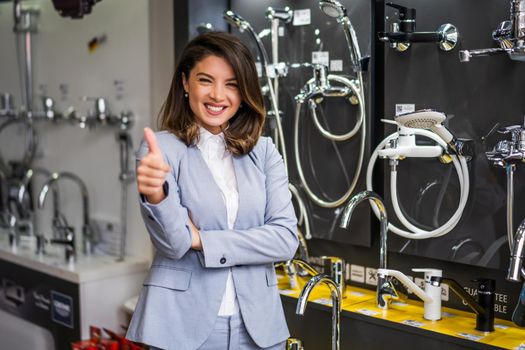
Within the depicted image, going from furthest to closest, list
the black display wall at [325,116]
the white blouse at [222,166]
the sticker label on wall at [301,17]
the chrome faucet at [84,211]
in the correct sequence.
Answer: the chrome faucet at [84,211] < the sticker label on wall at [301,17] < the black display wall at [325,116] < the white blouse at [222,166]

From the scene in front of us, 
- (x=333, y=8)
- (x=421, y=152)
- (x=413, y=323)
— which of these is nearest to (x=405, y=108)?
(x=421, y=152)

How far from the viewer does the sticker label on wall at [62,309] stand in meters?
3.11

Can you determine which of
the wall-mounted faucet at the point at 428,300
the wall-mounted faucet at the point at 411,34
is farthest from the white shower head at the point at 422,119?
the wall-mounted faucet at the point at 428,300

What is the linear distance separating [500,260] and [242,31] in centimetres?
134

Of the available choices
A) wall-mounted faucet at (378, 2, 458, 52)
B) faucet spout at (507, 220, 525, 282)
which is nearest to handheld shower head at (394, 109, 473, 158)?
wall-mounted faucet at (378, 2, 458, 52)

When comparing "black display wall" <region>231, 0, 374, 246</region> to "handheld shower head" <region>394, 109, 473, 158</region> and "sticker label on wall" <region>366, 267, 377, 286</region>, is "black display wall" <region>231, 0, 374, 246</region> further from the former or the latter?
"handheld shower head" <region>394, 109, 473, 158</region>

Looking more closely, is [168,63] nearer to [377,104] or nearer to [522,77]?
[377,104]

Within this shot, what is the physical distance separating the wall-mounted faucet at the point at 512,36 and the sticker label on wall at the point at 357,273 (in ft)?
2.88

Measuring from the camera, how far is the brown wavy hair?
1.70 meters

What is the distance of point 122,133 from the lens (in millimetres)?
3332

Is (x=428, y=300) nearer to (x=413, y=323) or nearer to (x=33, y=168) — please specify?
(x=413, y=323)

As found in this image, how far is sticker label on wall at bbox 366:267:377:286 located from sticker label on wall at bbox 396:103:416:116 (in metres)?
0.57

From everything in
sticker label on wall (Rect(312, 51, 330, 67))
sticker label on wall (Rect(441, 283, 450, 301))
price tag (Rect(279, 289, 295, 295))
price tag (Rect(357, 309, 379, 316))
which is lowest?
price tag (Rect(279, 289, 295, 295))

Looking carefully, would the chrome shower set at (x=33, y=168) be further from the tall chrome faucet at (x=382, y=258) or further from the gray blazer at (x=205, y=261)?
the gray blazer at (x=205, y=261)
